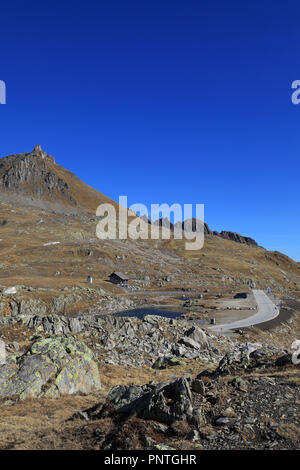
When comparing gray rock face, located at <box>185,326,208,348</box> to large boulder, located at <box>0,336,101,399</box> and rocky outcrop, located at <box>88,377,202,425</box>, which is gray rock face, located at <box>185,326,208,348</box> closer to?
large boulder, located at <box>0,336,101,399</box>

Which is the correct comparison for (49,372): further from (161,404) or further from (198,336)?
(198,336)

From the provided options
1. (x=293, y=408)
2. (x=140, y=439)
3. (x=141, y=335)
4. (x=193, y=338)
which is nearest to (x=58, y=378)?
(x=140, y=439)

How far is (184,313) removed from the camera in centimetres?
7712

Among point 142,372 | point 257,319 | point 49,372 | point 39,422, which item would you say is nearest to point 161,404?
point 39,422

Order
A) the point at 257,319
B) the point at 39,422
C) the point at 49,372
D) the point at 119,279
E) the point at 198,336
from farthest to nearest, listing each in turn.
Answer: the point at 119,279
the point at 257,319
the point at 198,336
the point at 49,372
the point at 39,422

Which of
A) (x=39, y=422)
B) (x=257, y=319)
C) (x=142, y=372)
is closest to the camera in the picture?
(x=39, y=422)

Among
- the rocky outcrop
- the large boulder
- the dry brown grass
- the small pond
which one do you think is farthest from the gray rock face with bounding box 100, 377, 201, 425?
the small pond

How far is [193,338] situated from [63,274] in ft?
256

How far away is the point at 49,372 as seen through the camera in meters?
22.0

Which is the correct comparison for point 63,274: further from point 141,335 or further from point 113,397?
point 113,397

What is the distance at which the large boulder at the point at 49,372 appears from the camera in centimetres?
2049

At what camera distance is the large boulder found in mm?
20494

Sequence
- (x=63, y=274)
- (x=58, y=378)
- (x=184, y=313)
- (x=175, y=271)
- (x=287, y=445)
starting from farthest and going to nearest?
(x=175, y=271) < (x=63, y=274) < (x=184, y=313) < (x=58, y=378) < (x=287, y=445)

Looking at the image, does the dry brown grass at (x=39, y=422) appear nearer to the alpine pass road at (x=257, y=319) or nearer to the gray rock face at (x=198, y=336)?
the gray rock face at (x=198, y=336)
